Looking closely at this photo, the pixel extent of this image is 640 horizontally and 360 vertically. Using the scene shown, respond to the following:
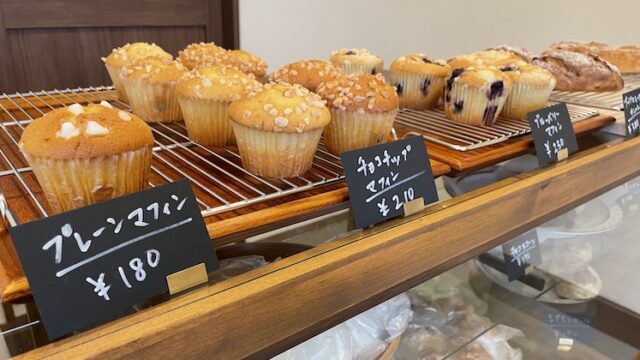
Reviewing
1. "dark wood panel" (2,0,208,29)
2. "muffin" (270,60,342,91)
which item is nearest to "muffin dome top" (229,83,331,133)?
"muffin" (270,60,342,91)

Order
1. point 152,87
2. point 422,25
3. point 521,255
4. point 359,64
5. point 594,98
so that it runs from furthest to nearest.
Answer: point 422,25 < point 594,98 < point 359,64 < point 521,255 < point 152,87

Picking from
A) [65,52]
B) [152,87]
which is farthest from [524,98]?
[65,52]

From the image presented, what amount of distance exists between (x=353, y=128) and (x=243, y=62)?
54 cm

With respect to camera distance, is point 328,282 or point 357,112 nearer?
point 328,282

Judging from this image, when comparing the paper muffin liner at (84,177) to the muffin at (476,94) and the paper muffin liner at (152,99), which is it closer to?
the paper muffin liner at (152,99)

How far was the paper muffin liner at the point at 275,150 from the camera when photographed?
→ 101 centimetres

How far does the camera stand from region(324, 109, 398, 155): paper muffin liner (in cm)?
115

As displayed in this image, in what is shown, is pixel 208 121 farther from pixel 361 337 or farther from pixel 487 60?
pixel 487 60

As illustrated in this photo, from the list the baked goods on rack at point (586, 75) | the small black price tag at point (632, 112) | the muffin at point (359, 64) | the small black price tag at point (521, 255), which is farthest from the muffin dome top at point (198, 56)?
the baked goods on rack at point (586, 75)

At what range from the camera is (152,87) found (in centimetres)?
128

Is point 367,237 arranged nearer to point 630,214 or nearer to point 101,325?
point 101,325

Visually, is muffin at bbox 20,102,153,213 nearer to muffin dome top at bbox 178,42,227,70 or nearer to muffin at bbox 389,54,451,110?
muffin dome top at bbox 178,42,227,70

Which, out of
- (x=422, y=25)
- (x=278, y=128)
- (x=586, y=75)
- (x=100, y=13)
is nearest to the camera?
(x=278, y=128)

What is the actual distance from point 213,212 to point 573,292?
125 cm
